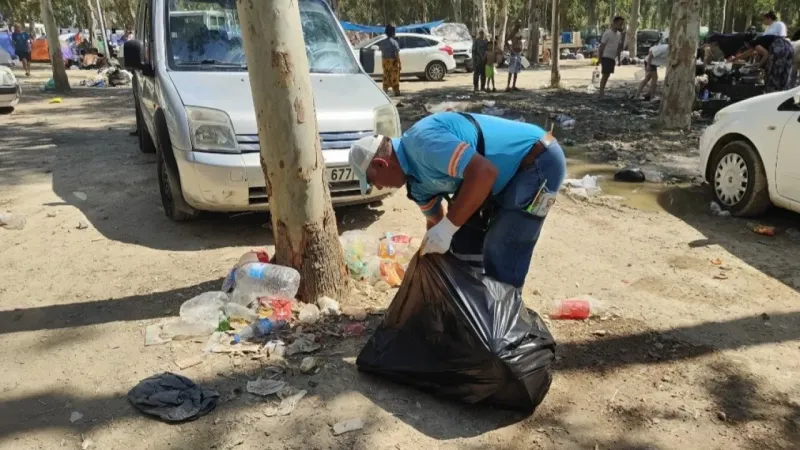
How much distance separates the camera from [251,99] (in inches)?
198

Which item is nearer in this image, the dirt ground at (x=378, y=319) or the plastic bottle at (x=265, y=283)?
the dirt ground at (x=378, y=319)

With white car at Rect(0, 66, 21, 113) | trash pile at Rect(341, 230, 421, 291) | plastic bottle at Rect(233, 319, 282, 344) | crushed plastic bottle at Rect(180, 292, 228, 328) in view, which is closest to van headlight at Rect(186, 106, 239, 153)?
trash pile at Rect(341, 230, 421, 291)

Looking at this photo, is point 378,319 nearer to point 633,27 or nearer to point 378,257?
point 378,257

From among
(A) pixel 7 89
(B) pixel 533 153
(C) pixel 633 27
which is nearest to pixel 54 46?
(A) pixel 7 89

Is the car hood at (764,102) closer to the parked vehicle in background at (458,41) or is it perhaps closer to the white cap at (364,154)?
the white cap at (364,154)

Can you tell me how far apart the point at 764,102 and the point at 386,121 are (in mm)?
3578

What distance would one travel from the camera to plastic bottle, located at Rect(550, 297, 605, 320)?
3.91 meters

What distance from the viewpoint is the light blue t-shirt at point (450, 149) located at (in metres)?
2.68

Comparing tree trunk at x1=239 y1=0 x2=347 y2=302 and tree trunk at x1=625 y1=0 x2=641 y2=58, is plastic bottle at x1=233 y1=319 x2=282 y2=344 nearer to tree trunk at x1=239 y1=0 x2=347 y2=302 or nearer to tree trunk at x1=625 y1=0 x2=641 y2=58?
tree trunk at x1=239 y1=0 x2=347 y2=302

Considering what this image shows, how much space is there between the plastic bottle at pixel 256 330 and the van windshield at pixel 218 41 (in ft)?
9.20

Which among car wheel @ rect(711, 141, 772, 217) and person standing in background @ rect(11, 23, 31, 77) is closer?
car wheel @ rect(711, 141, 772, 217)

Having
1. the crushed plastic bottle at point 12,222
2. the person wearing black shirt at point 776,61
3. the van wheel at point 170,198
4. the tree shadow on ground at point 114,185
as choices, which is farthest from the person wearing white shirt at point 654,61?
the crushed plastic bottle at point 12,222

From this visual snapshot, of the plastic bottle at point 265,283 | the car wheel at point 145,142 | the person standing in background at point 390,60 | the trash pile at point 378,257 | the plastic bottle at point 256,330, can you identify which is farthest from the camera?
the person standing in background at point 390,60

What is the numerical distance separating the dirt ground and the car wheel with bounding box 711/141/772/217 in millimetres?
231
